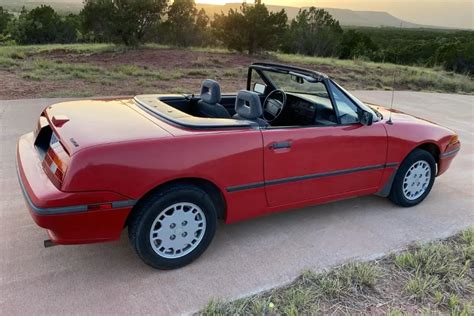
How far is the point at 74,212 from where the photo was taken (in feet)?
8.65

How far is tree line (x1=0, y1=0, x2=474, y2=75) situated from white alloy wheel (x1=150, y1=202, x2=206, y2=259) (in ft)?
51.2

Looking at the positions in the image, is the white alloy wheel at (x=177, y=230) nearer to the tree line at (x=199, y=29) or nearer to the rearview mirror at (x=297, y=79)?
the rearview mirror at (x=297, y=79)

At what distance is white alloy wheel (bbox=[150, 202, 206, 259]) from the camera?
9.76 ft

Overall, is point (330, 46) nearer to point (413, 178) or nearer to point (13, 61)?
point (13, 61)

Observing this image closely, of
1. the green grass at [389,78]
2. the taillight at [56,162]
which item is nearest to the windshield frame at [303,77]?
the taillight at [56,162]

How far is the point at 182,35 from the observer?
851 inches

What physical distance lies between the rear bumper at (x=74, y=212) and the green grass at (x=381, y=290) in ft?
2.70

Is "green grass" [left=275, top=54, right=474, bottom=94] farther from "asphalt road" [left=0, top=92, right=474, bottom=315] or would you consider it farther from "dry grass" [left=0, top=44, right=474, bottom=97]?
"asphalt road" [left=0, top=92, right=474, bottom=315]

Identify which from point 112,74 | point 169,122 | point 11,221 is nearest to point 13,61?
point 112,74

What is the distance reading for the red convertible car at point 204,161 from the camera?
8.87ft

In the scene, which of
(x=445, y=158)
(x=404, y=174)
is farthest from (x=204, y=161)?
(x=445, y=158)

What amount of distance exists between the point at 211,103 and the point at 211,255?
1.42 m

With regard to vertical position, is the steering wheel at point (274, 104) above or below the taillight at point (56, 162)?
above

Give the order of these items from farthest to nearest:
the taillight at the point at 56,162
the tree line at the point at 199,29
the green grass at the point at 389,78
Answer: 1. the tree line at the point at 199,29
2. the green grass at the point at 389,78
3. the taillight at the point at 56,162
